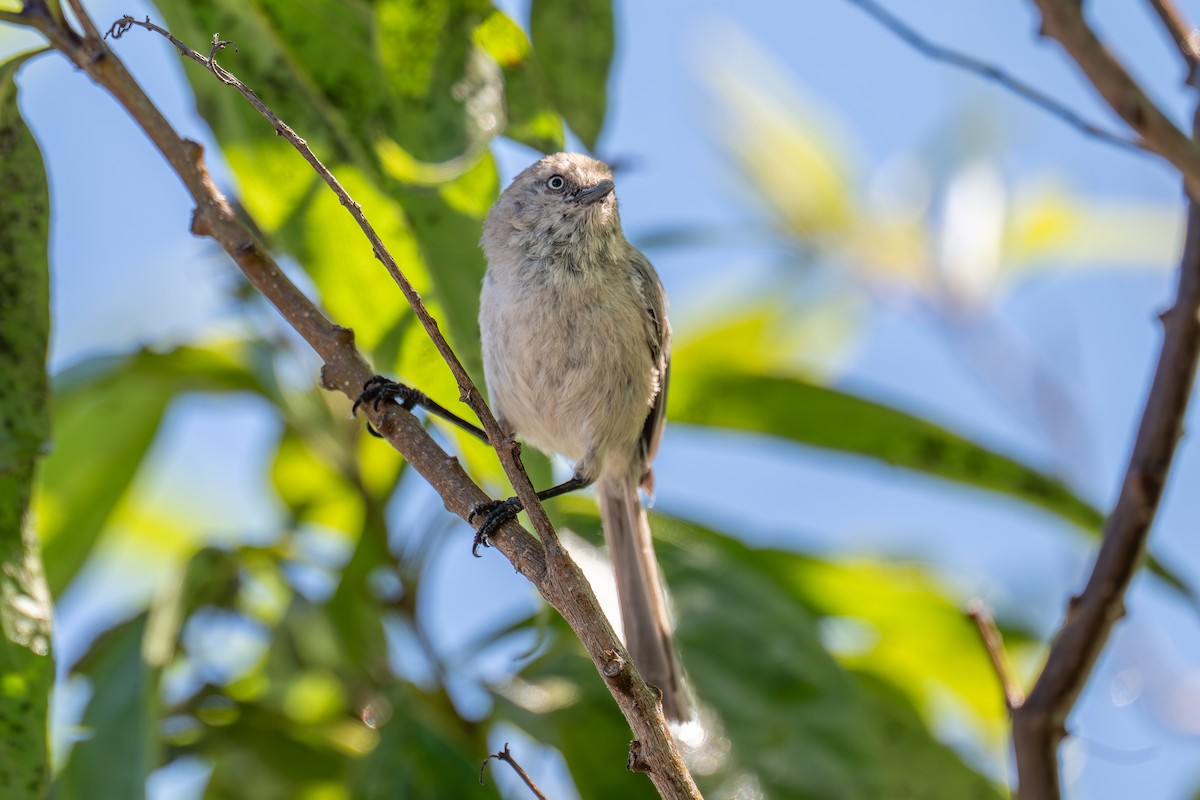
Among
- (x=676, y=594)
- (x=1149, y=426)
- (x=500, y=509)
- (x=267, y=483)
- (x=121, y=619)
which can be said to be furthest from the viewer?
(x=267, y=483)

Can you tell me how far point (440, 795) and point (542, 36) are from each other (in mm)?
1491

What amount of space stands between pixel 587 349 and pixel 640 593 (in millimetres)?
551

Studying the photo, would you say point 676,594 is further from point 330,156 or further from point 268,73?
point 268,73

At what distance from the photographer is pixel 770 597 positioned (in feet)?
8.45

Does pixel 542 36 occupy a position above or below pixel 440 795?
above

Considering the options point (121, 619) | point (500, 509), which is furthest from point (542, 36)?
point (121, 619)

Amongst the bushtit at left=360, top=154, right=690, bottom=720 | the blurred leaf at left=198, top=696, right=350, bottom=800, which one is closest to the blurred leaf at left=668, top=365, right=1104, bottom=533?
the bushtit at left=360, top=154, right=690, bottom=720

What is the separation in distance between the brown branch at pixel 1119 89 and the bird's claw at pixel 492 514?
107cm

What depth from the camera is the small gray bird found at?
261 centimetres

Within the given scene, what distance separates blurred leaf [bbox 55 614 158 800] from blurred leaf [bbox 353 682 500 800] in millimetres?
415

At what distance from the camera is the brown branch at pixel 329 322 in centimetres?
150

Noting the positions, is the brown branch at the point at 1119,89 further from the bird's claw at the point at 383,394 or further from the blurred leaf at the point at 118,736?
the blurred leaf at the point at 118,736

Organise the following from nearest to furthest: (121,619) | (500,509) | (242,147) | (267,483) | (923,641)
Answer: (500,509) < (242,147) < (121,619) < (923,641) < (267,483)

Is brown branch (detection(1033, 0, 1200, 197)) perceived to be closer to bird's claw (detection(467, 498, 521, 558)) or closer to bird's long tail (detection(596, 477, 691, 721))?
bird's claw (detection(467, 498, 521, 558))
